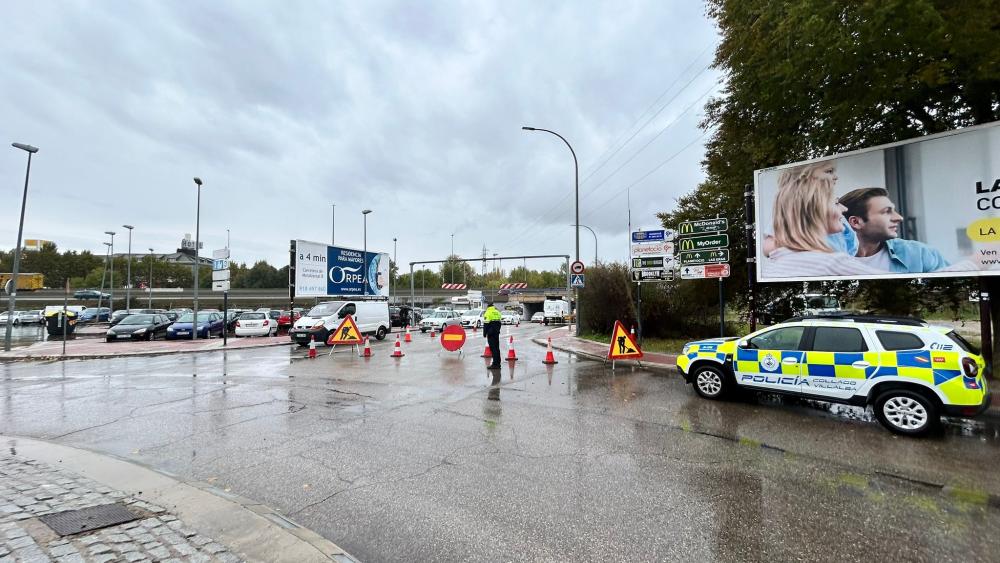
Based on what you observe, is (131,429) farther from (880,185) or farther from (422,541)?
(880,185)

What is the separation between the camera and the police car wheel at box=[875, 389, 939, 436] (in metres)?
6.14

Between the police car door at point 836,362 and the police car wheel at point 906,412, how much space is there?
1.12 feet

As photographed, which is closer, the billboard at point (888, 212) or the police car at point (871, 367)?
the police car at point (871, 367)

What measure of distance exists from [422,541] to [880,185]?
13.0 metres

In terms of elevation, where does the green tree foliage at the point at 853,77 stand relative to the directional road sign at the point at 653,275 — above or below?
above

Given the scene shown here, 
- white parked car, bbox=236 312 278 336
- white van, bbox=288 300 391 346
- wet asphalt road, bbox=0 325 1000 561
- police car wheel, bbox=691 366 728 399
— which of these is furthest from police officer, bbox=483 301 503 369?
white parked car, bbox=236 312 278 336

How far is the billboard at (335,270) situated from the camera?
2739cm

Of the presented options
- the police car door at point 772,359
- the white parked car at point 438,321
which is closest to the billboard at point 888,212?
the police car door at point 772,359

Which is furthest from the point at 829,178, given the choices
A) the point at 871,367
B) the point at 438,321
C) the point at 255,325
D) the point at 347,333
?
the point at 255,325

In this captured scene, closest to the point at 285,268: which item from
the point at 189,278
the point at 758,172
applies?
the point at 189,278

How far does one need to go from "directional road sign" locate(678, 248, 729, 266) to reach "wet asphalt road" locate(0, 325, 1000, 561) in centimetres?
510

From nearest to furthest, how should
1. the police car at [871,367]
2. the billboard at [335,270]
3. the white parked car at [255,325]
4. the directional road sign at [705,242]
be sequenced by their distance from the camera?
the police car at [871,367] → the directional road sign at [705,242] → the white parked car at [255,325] → the billboard at [335,270]

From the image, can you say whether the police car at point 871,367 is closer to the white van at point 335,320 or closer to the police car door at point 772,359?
the police car door at point 772,359

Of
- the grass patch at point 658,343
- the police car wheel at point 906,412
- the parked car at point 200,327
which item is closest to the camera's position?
the police car wheel at point 906,412
